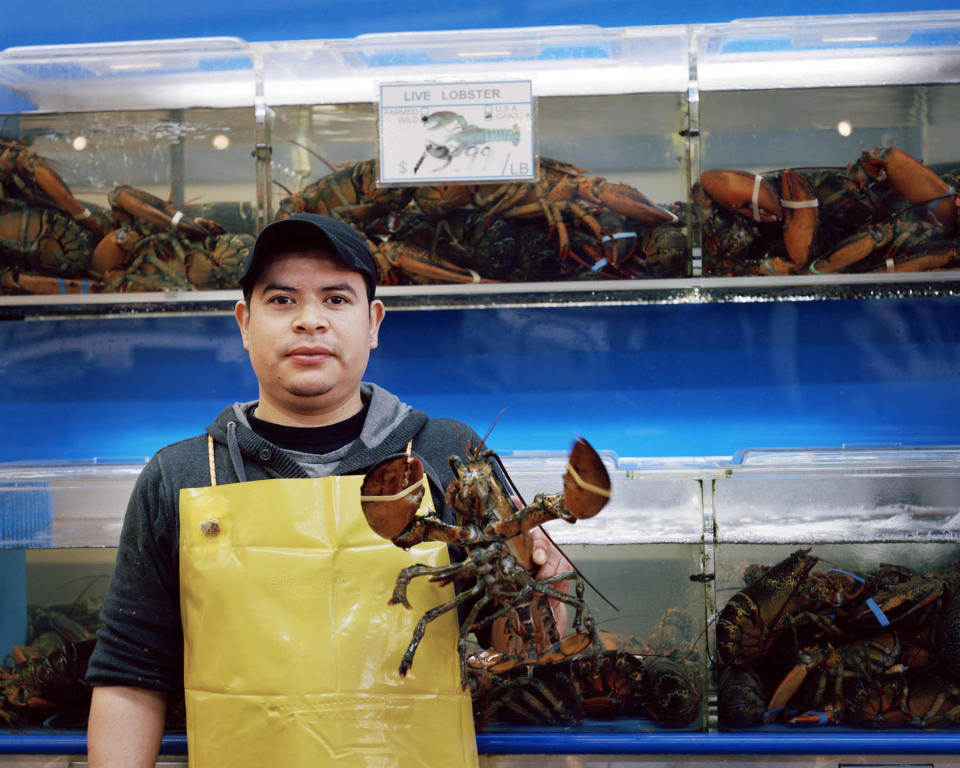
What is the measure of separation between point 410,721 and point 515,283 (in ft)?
3.55

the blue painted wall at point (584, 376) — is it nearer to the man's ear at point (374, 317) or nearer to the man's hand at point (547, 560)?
the man's ear at point (374, 317)

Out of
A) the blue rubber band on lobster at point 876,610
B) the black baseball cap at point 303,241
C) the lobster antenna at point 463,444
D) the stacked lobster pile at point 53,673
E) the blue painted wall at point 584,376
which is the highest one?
the black baseball cap at point 303,241

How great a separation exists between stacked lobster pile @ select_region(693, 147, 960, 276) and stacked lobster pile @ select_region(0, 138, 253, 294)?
1.14 meters

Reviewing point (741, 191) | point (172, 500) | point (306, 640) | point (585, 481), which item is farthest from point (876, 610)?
point (172, 500)

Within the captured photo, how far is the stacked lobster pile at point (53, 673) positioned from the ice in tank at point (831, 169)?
1.66 metres

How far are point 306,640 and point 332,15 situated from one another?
180cm

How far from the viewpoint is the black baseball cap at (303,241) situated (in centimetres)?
152

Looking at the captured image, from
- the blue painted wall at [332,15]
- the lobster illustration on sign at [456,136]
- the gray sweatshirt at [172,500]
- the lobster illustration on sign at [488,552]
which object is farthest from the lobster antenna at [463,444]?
the blue painted wall at [332,15]

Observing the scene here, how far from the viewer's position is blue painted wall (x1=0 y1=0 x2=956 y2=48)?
2525mm

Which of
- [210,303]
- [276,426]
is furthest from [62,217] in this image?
[276,426]

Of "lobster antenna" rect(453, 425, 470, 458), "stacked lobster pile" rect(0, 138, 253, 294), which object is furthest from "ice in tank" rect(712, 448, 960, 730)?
→ "stacked lobster pile" rect(0, 138, 253, 294)

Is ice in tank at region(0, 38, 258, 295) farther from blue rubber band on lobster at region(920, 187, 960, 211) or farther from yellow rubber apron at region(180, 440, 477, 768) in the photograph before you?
blue rubber band on lobster at region(920, 187, 960, 211)

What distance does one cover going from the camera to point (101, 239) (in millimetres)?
2275

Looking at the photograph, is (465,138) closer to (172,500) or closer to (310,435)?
(310,435)
